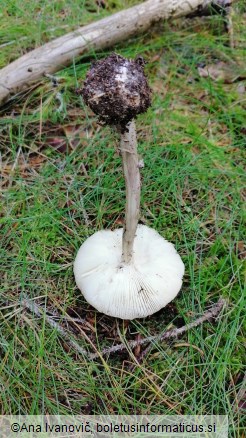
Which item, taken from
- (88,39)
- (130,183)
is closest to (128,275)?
(130,183)

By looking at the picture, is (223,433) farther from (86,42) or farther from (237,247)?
(86,42)

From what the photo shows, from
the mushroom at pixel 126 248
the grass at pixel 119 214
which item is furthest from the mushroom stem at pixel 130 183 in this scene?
the grass at pixel 119 214

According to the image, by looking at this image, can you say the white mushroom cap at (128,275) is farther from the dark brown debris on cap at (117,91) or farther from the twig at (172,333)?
the dark brown debris on cap at (117,91)

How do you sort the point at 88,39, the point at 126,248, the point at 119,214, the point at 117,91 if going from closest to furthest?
the point at 117,91 → the point at 126,248 → the point at 119,214 → the point at 88,39

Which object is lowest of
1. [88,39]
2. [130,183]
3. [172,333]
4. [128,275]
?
[172,333]

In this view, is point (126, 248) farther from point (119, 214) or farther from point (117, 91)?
point (117, 91)

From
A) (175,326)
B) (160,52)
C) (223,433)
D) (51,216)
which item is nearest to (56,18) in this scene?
(160,52)

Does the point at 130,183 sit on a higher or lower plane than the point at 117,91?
lower
